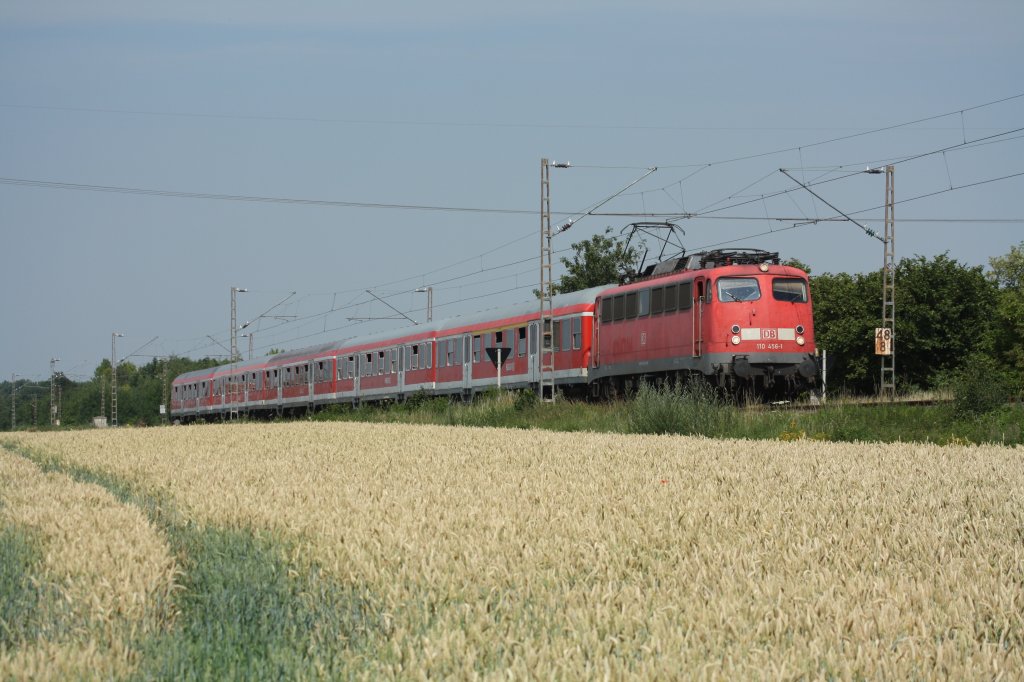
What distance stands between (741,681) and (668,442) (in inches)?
453

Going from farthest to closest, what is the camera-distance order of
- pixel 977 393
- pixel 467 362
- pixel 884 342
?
pixel 467 362, pixel 884 342, pixel 977 393

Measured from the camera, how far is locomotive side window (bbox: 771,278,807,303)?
27547mm

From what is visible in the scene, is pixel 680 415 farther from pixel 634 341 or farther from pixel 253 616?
pixel 253 616

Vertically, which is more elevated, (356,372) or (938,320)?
(938,320)

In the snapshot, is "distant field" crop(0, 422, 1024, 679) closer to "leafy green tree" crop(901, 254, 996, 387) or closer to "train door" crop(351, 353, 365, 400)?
"train door" crop(351, 353, 365, 400)

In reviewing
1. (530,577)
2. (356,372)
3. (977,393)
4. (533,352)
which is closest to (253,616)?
(530,577)

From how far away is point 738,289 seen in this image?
27.0 meters

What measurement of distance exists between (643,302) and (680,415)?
8961mm

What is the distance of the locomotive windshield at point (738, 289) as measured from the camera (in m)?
26.8

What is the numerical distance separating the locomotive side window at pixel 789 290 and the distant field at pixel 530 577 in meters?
17.9

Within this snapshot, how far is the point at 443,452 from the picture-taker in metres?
13.8

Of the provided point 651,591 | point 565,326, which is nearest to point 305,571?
point 651,591

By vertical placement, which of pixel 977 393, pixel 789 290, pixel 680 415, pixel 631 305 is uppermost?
pixel 789 290

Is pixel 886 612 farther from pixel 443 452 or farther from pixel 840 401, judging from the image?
pixel 840 401
